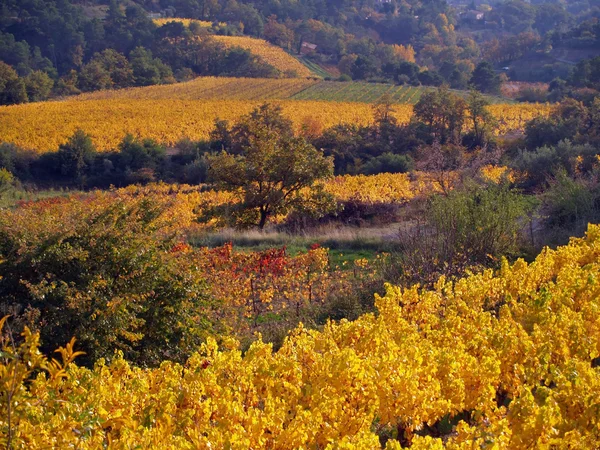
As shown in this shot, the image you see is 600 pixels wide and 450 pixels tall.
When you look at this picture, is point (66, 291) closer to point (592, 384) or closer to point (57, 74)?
point (592, 384)

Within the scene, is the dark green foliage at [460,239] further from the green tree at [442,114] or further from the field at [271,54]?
the field at [271,54]

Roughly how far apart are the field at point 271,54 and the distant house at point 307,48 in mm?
5305

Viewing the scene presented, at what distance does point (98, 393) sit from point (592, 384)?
4.02m

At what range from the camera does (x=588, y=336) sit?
6625 millimetres

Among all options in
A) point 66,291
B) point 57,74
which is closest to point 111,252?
point 66,291

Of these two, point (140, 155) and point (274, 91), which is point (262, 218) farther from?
point (274, 91)

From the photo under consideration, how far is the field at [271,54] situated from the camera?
9126cm

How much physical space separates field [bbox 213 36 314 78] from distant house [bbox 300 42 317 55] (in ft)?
17.4

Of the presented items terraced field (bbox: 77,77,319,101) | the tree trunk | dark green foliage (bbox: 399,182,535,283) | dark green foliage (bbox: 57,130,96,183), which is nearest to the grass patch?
the tree trunk

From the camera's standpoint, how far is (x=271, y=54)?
320 feet

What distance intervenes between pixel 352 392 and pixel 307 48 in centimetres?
10765

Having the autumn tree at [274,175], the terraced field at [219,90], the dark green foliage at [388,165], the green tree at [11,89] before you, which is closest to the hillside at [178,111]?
the terraced field at [219,90]

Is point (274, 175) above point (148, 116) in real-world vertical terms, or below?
above

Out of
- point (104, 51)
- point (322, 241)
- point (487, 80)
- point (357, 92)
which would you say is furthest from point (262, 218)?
point (104, 51)
